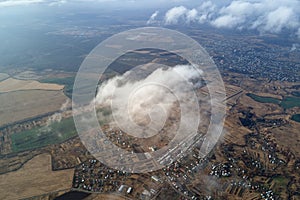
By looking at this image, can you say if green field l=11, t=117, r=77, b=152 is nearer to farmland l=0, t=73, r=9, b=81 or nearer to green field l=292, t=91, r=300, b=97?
farmland l=0, t=73, r=9, b=81

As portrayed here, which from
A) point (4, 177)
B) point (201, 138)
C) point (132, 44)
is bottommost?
point (4, 177)

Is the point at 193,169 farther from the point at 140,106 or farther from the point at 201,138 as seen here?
the point at 140,106

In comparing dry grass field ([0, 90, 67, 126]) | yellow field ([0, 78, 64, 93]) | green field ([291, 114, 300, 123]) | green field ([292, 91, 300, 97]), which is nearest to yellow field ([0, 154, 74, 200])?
dry grass field ([0, 90, 67, 126])

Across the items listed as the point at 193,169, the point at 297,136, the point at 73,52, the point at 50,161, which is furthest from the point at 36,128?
the point at 73,52

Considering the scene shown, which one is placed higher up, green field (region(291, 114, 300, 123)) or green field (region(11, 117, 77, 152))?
green field (region(291, 114, 300, 123))

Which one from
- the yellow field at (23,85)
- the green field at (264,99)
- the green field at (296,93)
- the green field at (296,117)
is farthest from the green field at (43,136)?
the green field at (296,93)

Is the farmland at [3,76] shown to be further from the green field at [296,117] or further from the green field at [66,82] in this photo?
the green field at [296,117]
